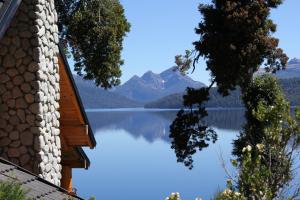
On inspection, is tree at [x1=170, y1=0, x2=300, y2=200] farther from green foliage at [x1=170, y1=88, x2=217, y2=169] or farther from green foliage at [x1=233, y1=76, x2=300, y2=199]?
green foliage at [x1=233, y1=76, x2=300, y2=199]

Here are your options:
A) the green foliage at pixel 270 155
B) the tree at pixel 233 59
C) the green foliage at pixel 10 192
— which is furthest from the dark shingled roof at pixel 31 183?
the tree at pixel 233 59

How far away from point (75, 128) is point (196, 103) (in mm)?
14844

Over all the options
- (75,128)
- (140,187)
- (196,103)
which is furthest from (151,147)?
(75,128)

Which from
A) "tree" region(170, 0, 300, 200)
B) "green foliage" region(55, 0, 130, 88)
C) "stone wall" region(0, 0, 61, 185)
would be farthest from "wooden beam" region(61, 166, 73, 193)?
"green foliage" region(55, 0, 130, 88)

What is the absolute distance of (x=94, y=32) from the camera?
25.4 meters

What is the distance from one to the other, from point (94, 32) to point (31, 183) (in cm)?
1789

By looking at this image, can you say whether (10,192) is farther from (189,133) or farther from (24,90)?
(189,133)

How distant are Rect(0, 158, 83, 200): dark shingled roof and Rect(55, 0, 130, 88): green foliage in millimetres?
17206

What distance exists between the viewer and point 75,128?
13.5 metres

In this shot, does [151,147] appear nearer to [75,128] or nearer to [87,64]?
[87,64]

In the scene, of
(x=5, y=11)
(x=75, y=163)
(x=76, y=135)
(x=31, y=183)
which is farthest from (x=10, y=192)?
(x=75, y=163)

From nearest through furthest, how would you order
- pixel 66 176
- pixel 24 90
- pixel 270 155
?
pixel 270 155
pixel 24 90
pixel 66 176

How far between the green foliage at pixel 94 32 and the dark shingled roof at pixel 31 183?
1721 centimetres

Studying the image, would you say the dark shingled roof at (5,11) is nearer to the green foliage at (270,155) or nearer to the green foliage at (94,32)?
the green foliage at (270,155)
